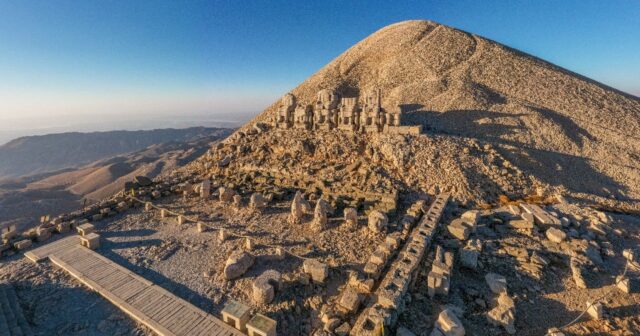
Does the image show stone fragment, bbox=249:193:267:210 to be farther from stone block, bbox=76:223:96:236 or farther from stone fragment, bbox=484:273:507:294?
stone fragment, bbox=484:273:507:294

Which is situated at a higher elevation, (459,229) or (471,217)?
(471,217)

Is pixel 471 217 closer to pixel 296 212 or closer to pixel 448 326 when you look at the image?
pixel 448 326

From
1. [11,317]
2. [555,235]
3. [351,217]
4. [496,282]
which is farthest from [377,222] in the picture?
[11,317]

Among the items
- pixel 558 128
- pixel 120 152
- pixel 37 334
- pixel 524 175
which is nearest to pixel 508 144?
pixel 524 175

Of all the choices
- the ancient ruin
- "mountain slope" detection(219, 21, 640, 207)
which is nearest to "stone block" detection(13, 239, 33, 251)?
"mountain slope" detection(219, 21, 640, 207)

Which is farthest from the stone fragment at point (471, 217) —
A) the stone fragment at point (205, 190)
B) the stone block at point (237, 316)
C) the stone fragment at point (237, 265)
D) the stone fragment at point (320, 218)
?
the stone fragment at point (205, 190)

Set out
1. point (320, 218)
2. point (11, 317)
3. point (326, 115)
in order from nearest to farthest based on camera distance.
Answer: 1. point (11, 317)
2. point (320, 218)
3. point (326, 115)
